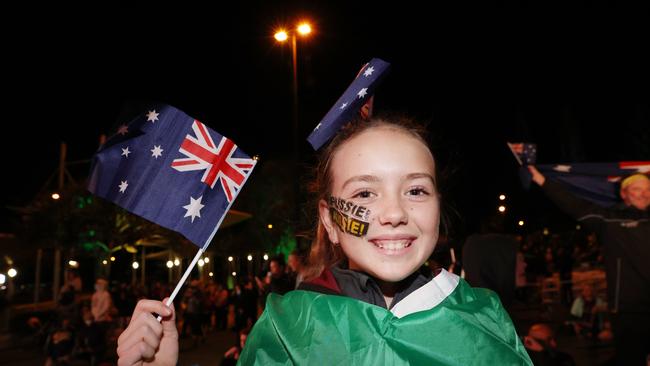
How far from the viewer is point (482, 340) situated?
6.19 feet

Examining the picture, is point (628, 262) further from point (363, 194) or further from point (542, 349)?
point (363, 194)

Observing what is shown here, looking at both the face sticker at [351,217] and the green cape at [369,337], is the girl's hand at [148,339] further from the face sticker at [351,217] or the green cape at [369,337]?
the face sticker at [351,217]

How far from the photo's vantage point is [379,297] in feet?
6.94

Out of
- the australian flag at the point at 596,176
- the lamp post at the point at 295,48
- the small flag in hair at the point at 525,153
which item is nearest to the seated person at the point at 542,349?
the australian flag at the point at 596,176

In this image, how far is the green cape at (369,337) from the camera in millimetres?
1803

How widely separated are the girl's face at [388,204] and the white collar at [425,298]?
102 mm

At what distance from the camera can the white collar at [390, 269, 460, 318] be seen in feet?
6.50

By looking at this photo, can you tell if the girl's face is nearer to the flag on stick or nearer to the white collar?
the white collar

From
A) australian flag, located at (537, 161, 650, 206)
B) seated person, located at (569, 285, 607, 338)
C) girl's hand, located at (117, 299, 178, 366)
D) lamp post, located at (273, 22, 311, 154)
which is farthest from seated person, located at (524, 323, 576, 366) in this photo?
lamp post, located at (273, 22, 311, 154)

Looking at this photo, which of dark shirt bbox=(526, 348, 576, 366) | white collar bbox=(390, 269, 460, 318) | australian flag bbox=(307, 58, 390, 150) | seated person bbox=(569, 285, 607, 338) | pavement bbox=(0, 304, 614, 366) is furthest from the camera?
seated person bbox=(569, 285, 607, 338)

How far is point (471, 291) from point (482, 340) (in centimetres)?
32

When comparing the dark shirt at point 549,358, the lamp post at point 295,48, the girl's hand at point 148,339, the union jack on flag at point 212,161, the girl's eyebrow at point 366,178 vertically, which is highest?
the lamp post at point 295,48

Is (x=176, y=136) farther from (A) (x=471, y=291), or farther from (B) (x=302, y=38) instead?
(B) (x=302, y=38)

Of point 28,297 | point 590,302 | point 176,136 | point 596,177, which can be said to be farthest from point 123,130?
point 28,297
